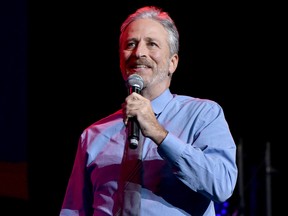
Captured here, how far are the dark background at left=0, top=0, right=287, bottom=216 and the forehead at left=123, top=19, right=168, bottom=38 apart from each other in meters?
1.79

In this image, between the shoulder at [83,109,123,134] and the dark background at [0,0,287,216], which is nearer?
the shoulder at [83,109,123,134]

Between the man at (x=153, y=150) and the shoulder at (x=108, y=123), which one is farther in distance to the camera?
the shoulder at (x=108, y=123)

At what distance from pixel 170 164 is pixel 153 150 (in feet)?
0.61

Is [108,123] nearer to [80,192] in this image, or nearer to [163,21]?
[80,192]

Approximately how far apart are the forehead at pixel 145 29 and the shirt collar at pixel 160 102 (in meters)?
0.24

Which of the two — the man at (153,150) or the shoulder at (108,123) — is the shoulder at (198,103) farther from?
the shoulder at (108,123)

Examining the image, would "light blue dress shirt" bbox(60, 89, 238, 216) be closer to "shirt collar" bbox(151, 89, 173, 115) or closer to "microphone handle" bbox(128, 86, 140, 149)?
"shirt collar" bbox(151, 89, 173, 115)

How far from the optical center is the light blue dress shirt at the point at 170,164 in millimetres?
1474

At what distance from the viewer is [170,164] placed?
4.90 ft

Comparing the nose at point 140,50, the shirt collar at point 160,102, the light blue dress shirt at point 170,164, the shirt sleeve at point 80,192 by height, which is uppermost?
the nose at point 140,50

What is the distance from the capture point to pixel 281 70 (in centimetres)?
454

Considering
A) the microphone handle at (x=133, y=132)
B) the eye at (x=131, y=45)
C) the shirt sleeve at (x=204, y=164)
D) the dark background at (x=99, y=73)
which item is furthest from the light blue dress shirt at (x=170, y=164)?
the dark background at (x=99, y=73)

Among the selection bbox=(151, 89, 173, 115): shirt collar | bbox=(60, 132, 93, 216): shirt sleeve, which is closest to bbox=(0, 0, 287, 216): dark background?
bbox=(60, 132, 93, 216): shirt sleeve

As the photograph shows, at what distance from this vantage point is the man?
4.83 ft
